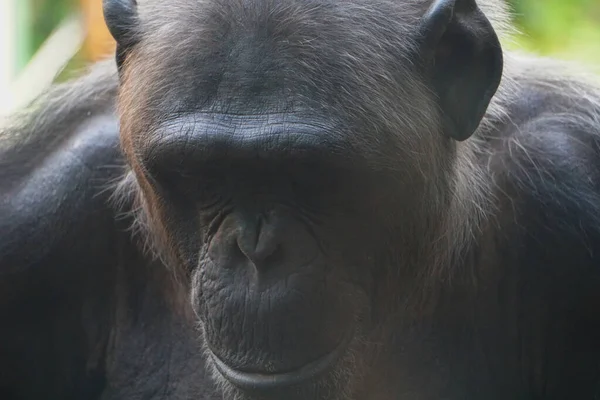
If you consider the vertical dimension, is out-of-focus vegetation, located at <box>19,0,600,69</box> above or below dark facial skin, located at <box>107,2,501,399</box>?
below

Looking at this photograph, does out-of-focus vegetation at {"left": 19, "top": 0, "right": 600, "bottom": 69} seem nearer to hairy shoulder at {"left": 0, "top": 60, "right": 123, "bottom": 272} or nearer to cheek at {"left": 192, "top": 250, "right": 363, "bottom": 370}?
hairy shoulder at {"left": 0, "top": 60, "right": 123, "bottom": 272}

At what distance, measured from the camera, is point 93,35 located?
327 inches

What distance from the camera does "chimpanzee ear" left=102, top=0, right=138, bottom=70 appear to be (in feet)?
12.1

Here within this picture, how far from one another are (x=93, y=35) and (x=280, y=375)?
548 cm

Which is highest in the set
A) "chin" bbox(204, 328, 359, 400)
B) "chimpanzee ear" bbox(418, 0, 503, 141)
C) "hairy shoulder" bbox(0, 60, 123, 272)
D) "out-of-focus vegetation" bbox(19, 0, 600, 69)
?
"chimpanzee ear" bbox(418, 0, 503, 141)

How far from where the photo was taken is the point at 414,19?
3.53 metres

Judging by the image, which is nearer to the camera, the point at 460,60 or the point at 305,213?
the point at 305,213

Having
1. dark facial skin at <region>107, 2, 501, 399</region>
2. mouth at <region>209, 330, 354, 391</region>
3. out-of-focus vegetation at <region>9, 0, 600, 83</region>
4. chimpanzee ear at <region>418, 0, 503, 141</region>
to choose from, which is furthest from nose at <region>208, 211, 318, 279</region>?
out-of-focus vegetation at <region>9, 0, 600, 83</region>

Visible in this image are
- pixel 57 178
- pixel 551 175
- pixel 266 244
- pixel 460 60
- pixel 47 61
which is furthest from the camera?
pixel 47 61

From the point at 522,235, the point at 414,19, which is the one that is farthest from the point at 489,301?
the point at 414,19

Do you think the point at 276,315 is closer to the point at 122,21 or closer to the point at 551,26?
the point at 122,21

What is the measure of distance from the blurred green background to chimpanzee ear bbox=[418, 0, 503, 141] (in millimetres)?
4304

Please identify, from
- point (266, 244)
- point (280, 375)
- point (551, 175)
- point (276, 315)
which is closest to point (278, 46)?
point (266, 244)

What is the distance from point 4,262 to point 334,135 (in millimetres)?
1694
